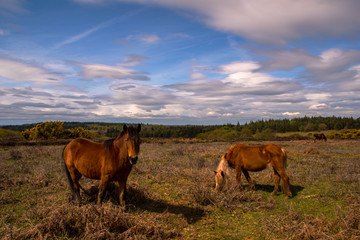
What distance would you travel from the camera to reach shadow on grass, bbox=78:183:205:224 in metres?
5.61

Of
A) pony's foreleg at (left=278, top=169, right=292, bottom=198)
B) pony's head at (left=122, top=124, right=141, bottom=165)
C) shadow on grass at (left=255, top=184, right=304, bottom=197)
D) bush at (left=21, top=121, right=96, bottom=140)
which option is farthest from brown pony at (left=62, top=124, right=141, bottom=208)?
bush at (left=21, top=121, right=96, bottom=140)

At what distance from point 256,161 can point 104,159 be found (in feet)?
16.5

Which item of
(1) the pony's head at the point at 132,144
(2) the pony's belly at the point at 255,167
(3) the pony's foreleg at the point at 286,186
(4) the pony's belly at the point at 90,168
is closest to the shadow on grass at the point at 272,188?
(3) the pony's foreleg at the point at 286,186

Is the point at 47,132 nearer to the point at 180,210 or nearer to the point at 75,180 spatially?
the point at 75,180

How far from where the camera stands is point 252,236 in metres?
4.64

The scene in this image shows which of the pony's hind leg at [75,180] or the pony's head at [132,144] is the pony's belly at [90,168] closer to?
the pony's hind leg at [75,180]

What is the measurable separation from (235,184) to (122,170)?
3.85 m

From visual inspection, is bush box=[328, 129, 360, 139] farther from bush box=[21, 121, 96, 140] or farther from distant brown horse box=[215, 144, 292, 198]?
bush box=[21, 121, 96, 140]

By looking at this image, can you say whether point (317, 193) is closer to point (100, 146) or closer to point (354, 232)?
point (354, 232)

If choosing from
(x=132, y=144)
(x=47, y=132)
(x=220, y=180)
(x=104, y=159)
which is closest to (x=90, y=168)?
(x=104, y=159)

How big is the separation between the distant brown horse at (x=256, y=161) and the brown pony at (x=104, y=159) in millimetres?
3564

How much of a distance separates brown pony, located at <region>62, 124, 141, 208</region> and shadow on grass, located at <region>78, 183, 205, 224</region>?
607 mm

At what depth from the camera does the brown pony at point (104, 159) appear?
15.7 feet

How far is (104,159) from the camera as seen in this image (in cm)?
513
